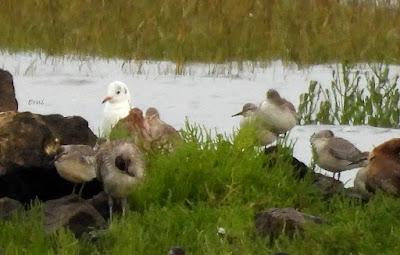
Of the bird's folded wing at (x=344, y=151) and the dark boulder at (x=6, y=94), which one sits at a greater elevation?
the dark boulder at (x=6, y=94)

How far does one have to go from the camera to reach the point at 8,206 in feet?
20.1

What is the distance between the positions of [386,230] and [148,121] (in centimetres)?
182

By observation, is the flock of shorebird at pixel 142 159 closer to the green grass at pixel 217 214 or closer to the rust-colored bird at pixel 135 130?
the rust-colored bird at pixel 135 130

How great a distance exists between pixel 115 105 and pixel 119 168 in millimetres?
2416

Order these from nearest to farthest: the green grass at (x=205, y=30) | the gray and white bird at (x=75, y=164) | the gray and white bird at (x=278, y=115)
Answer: the gray and white bird at (x=75, y=164), the gray and white bird at (x=278, y=115), the green grass at (x=205, y=30)

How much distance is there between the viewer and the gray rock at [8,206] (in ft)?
19.9

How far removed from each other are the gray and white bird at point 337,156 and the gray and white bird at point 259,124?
14.2 inches

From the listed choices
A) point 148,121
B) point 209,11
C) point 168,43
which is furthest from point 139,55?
point 148,121

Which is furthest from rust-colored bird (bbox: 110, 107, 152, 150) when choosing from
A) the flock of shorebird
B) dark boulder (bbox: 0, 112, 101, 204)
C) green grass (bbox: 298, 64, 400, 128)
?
green grass (bbox: 298, 64, 400, 128)

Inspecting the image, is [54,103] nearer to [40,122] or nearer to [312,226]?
[40,122]

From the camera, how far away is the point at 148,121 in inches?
281

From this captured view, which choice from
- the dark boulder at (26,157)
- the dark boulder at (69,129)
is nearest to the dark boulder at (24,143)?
the dark boulder at (26,157)

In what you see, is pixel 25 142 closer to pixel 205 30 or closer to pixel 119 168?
pixel 119 168

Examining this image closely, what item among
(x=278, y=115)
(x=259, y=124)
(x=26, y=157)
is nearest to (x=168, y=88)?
(x=278, y=115)
